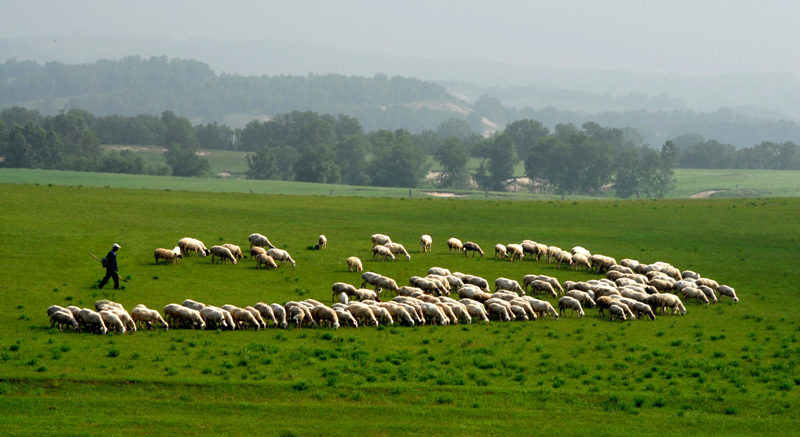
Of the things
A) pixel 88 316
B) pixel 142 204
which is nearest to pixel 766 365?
pixel 88 316

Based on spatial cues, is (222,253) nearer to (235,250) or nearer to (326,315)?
(235,250)

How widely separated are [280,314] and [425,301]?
18.4ft

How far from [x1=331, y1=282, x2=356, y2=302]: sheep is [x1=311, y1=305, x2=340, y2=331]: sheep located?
3.98 meters

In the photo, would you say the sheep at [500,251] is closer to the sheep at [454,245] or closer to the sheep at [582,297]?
the sheep at [454,245]

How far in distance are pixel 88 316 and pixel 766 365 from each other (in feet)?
68.2

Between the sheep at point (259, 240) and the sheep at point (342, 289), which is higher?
the sheep at point (259, 240)

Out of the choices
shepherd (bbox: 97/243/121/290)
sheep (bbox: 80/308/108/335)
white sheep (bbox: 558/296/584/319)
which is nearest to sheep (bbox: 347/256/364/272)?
white sheep (bbox: 558/296/584/319)

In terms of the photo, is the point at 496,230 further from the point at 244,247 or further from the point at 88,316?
the point at 88,316

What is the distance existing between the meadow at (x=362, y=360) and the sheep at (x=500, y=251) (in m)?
0.46

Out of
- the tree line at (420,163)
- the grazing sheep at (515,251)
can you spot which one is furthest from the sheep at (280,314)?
the tree line at (420,163)

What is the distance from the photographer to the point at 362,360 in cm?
2327

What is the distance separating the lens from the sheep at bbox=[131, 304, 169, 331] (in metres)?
26.2

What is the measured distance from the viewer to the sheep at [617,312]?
3060cm

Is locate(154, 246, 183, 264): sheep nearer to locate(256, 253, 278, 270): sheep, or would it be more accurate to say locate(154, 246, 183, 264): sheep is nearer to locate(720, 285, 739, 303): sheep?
locate(256, 253, 278, 270): sheep
